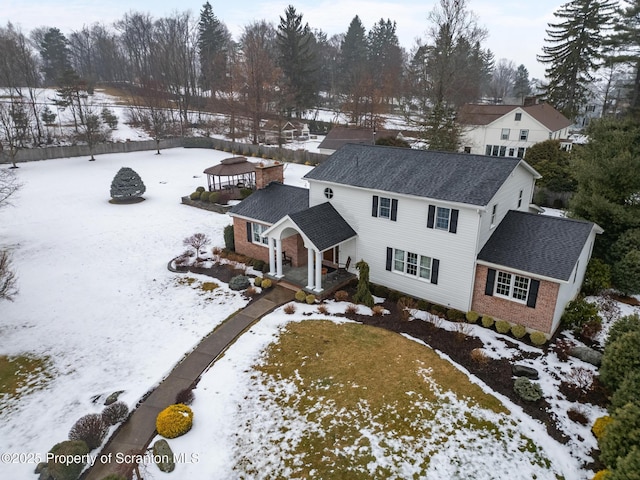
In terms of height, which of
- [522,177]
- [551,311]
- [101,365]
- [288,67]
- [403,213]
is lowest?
[101,365]

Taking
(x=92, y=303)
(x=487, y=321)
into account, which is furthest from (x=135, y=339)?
(x=487, y=321)

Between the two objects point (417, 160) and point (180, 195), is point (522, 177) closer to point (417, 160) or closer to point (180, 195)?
point (417, 160)

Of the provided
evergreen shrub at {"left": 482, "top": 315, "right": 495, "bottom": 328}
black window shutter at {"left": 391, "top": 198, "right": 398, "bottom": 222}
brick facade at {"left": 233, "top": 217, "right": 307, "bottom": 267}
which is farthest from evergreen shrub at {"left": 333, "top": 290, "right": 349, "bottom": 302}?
evergreen shrub at {"left": 482, "top": 315, "right": 495, "bottom": 328}

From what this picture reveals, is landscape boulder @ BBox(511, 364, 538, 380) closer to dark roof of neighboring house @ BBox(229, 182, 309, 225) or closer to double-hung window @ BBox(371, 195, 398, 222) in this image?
double-hung window @ BBox(371, 195, 398, 222)

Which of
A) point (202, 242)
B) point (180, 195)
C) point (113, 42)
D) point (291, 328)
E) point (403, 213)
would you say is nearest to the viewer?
point (291, 328)

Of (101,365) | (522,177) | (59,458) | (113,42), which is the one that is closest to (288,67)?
(113,42)
